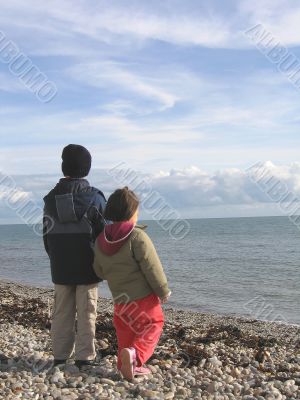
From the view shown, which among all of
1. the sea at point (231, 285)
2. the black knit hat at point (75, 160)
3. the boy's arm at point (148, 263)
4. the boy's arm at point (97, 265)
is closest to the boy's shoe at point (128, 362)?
the boy's arm at point (148, 263)

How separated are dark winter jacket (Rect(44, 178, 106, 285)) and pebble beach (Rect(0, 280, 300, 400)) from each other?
1.01 metres

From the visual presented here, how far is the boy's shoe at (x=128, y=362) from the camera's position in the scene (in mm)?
5031

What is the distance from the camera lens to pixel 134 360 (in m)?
5.17

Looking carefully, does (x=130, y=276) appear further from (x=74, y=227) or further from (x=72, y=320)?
(x=72, y=320)

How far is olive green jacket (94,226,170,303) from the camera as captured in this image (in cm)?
502

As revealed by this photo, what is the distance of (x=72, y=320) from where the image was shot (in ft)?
18.1

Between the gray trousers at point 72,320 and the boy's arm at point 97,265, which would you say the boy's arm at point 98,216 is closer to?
the boy's arm at point 97,265

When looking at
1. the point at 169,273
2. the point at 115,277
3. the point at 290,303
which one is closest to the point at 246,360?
the point at 115,277

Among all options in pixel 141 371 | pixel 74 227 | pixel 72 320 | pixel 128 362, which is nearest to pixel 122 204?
pixel 74 227

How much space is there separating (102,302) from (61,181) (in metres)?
11.4

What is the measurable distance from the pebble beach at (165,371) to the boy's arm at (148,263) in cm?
98

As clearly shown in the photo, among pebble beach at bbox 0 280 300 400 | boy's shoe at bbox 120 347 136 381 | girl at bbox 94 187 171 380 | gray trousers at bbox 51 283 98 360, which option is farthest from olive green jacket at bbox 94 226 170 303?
pebble beach at bbox 0 280 300 400

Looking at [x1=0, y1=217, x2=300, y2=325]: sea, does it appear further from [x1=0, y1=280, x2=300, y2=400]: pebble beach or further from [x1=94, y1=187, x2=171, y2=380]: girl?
[x1=94, y1=187, x2=171, y2=380]: girl

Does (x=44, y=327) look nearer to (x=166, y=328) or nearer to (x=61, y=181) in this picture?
(x=166, y=328)
